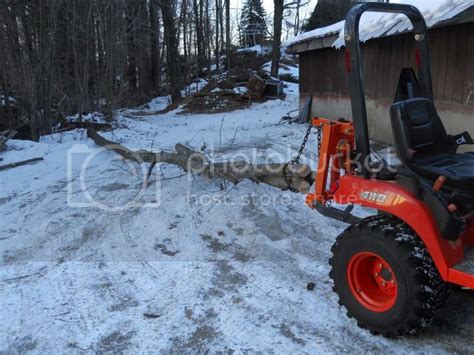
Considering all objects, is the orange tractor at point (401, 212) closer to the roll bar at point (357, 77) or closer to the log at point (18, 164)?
the roll bar at point (357, 77)

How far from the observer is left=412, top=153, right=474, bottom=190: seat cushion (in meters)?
2.65

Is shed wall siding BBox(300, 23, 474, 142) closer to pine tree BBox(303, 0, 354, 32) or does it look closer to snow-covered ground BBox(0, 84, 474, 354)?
snow-covered ground BBox(0, 84, 474, 354)

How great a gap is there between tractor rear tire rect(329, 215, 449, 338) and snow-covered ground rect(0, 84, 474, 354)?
16cm

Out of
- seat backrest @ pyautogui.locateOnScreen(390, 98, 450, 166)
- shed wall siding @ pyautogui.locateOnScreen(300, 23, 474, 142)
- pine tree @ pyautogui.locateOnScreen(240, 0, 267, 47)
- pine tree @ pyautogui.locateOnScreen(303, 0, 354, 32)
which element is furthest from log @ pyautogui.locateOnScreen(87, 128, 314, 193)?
pine tree @ pyautogui.locateOnScreen(240, 0, 267, 47)

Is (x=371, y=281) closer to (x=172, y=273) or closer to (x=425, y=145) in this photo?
(x=425, y=145)

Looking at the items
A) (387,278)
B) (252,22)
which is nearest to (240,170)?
(387,278)

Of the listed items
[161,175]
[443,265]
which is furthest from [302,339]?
[161,175]

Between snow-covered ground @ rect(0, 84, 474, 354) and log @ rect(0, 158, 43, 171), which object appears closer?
snow-covered ground @ rect(0, 84, 474, 354)

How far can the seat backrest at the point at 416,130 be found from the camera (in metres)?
2.91

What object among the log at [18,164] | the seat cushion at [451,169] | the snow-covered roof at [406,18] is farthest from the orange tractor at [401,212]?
the log at [18,164]

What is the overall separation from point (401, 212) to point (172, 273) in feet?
6.75

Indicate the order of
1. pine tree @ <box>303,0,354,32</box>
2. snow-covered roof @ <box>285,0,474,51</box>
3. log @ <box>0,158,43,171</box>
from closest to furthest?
1. snow-covered roof @ <box>285,0,474,51</box>
2. log @ <box>0,158,43,171</box>
3. pine tree @ <box>303,0,354,32</box>

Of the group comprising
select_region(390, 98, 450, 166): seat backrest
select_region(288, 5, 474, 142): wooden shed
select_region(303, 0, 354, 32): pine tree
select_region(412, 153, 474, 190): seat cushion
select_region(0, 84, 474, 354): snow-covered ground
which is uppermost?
select_region(303, 0, 354, 32): pine tree

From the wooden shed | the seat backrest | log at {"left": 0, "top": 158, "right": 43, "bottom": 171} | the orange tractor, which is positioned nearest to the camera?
the orange tractor
